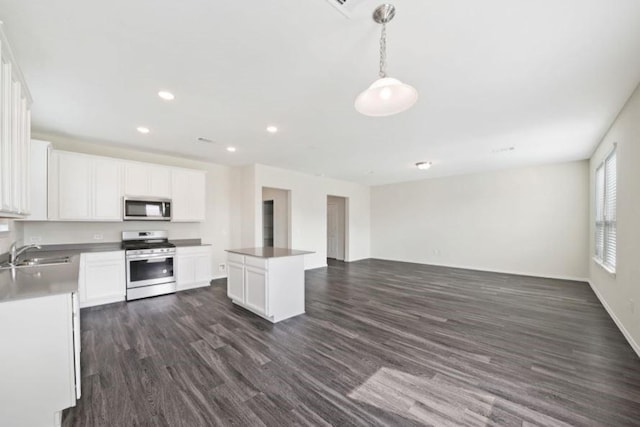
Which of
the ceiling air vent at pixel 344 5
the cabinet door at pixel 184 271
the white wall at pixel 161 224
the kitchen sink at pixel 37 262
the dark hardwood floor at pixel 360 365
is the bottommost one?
the dark hardwood floor at pixel 360 365

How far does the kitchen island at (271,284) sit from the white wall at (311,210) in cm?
189

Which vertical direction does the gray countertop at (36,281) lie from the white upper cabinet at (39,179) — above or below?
below

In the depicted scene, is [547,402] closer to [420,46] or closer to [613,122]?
[420,46]

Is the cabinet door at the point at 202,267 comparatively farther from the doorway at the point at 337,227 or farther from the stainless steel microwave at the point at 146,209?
the doorway at the point at 337,227

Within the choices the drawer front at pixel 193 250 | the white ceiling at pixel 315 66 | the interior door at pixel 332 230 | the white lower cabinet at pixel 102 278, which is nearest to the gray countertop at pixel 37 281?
the white lower cabinet at pixel 102 278

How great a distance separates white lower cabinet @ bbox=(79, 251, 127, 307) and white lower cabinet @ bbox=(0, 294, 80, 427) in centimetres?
274

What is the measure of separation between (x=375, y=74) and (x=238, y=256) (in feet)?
10.1

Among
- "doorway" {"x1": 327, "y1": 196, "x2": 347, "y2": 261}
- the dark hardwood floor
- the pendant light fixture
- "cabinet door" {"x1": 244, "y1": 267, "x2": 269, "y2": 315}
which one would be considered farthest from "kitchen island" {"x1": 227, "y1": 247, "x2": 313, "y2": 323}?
"doorway" {"x1": 327, "y1": 196, "x2": 347, "y2": 261}

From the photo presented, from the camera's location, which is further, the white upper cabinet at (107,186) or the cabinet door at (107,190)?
the cabinet door at (107,190)

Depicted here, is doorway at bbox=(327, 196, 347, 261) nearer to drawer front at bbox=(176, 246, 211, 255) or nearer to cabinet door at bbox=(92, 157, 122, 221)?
drawer front at bbox=(176, 246, 211, 255)

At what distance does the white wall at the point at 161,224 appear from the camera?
13.2 ft

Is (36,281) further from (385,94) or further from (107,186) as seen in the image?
(385,94)

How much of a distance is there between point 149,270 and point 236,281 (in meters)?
1.65

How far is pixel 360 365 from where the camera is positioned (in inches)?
94.3
